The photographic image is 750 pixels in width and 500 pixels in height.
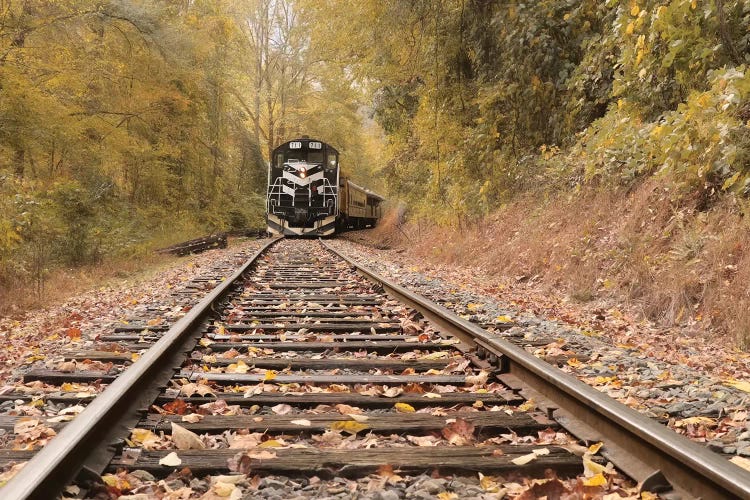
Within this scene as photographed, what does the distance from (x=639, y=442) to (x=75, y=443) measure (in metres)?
2.16

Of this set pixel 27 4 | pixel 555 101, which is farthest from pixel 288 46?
pixel 555 101

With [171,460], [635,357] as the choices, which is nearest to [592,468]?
[171,460]

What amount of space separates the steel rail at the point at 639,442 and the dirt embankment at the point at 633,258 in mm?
2317

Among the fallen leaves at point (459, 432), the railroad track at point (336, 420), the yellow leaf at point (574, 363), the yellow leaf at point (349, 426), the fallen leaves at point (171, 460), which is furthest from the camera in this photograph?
the yellow leaf at point (574, 363)

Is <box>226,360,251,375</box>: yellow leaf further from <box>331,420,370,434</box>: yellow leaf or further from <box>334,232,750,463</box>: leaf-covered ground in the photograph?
<box>334,232,750,463</box>: leaf-covered ground

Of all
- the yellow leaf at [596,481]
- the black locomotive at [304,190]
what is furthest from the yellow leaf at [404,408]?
the black locomotive at [304,190]

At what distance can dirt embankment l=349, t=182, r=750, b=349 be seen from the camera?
5184 mm

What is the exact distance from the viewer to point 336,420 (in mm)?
2811

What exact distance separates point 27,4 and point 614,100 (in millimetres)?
11343

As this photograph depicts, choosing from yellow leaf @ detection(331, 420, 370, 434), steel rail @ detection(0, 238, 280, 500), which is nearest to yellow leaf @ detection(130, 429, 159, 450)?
→ steel rail @ detection(0, 238, 280, 500)

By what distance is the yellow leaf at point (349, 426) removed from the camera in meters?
2.70

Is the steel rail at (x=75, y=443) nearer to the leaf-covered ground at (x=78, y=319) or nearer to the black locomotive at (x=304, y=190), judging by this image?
the leaf-covered ground at (x=78, y=319)

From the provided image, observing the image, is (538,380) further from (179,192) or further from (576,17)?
(179,192)

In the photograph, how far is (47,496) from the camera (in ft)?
6.26
